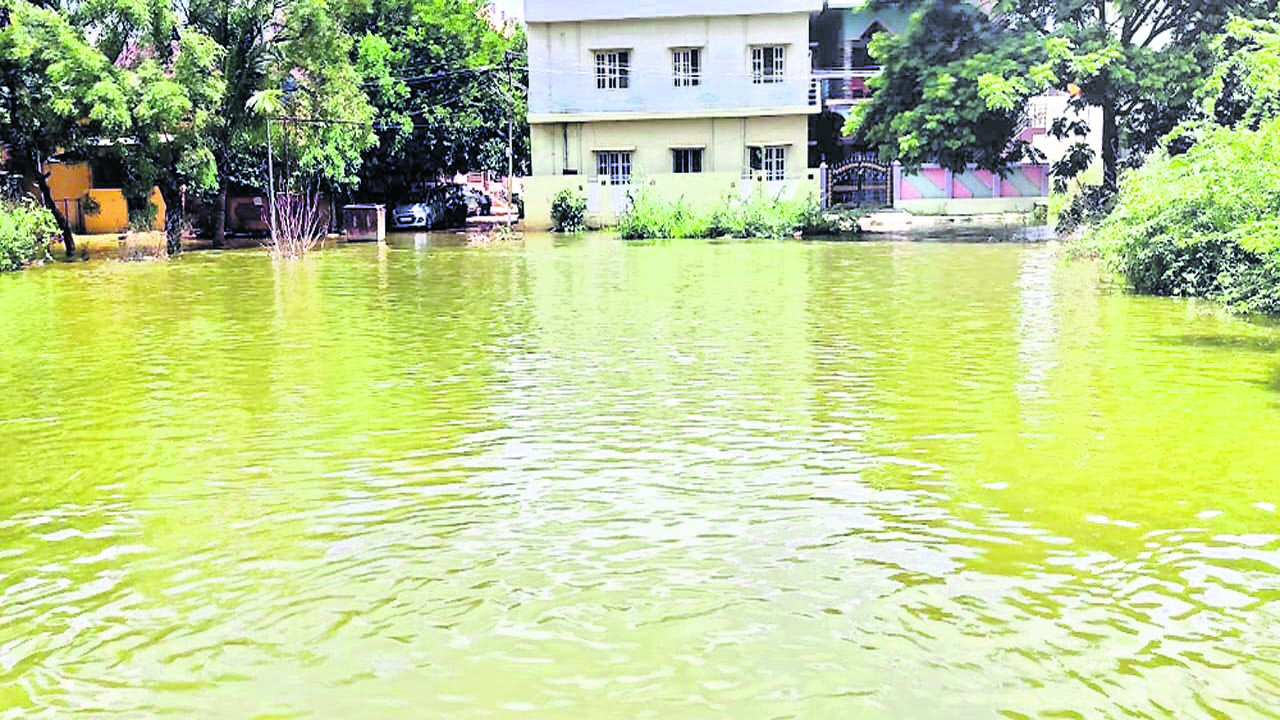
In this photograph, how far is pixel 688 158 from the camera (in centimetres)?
3934

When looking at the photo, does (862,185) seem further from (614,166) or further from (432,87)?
(432,87)

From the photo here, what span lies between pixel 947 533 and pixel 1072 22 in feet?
90.1

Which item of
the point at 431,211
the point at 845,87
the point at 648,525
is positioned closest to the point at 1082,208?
the point at 845,87

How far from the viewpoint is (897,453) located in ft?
25.4

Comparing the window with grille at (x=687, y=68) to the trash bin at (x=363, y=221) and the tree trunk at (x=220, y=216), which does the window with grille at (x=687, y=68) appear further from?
the tree trunk at (x=220, y=216)

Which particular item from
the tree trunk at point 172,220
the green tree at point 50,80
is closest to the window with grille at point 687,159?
the tree trunk at point 172,220

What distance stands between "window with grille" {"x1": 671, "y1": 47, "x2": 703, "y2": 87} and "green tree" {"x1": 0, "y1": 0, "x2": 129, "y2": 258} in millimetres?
17263

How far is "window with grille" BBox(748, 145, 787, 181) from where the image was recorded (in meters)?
38.9

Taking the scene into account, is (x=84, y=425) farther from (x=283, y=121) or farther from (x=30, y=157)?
(x=283, y=121)

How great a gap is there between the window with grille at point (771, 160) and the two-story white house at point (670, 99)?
0.10ft

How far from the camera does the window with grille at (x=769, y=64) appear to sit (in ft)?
126

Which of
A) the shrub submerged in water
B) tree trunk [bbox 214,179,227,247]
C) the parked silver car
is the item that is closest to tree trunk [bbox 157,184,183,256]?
tree trunk [bbox 214,179,227,247]

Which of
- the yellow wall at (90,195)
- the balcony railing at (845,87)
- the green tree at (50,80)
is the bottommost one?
the yellow wall at (90,195)

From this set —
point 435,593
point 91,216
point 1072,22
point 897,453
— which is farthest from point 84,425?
point 91,216
